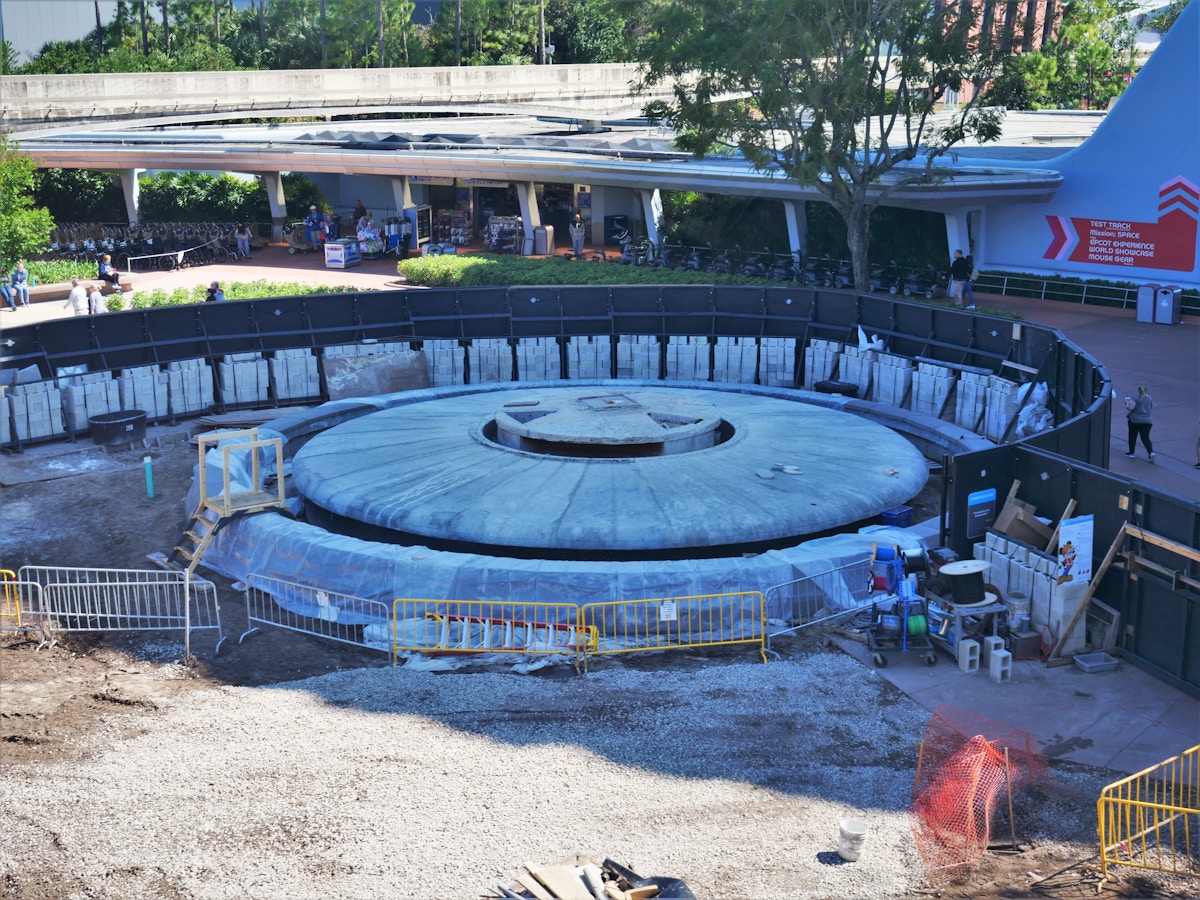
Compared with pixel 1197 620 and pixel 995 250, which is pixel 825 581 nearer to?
pixel 1197 620

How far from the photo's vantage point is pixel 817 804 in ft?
44.9

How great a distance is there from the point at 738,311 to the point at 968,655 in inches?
678

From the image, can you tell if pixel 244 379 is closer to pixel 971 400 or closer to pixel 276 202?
pixel 971 400

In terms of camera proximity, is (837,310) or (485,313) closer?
(837,310)

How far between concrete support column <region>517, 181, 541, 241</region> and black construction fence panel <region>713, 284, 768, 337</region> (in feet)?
68.4

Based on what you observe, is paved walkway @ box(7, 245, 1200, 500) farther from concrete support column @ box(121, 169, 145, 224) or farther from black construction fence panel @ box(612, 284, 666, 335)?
black construction fence panel @ box(612, 284, 666, 335)

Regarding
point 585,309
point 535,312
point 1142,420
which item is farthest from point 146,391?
point 1142,420

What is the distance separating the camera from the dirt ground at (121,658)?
12.6m

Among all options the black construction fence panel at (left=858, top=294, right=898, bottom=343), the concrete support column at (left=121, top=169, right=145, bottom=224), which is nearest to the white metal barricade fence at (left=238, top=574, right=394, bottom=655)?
the black construction fence panel at (left=858, top=294, right=898, bottom=343)

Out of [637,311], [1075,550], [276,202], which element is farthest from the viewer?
[276,202]

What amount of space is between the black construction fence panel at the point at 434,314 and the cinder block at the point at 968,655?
59.3ft

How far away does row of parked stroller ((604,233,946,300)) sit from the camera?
42.6 metres

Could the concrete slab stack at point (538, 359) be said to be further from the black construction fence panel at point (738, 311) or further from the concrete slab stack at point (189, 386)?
the concrete slab stack at point (189, 386)

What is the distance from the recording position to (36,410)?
27.9m
